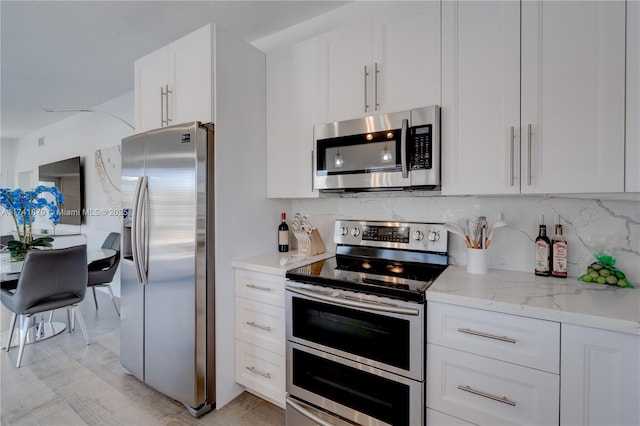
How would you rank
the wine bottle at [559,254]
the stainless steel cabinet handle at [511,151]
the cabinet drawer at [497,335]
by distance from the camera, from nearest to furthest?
the cabinet drawer at [497,335], the stainless steel cabinet handle at [511,151], the wine bottle at [559,254]

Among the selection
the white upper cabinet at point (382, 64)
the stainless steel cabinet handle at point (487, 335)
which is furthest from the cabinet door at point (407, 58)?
the stainless steel cabinet handle at point (487, 335)

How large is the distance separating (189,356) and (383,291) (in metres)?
1.26

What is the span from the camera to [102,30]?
260 centimetres

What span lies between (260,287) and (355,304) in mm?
672

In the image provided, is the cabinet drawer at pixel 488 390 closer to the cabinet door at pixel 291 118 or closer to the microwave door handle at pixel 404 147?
the microwave door handle at pixel 404 147

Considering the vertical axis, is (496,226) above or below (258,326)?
above

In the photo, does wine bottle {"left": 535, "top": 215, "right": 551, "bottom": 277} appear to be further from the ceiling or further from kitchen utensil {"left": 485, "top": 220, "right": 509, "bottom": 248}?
the ceiling

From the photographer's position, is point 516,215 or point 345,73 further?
point 345,73

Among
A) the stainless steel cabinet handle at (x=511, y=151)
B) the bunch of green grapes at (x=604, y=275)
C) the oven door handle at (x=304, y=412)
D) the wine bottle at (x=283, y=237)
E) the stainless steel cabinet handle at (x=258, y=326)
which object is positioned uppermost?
the stainless steel cabinet handle at (x=511, y=151)

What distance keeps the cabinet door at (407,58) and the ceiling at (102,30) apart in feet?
2.49

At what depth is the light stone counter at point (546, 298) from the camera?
1.08 metres

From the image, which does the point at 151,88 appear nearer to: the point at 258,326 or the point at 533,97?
the point at 258,326

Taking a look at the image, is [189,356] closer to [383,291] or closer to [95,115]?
[383,291]

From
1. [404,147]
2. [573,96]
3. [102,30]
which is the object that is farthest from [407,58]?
[102,30]
